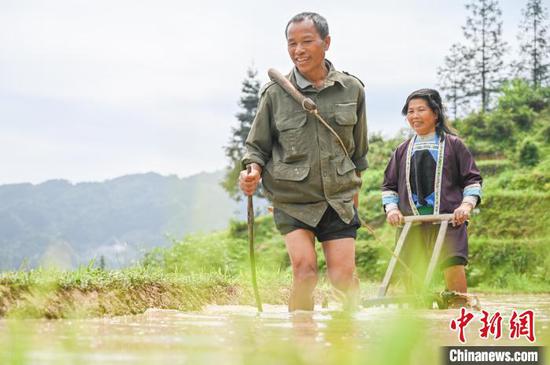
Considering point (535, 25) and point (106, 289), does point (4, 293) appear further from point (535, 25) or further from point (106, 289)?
point (535, 25)

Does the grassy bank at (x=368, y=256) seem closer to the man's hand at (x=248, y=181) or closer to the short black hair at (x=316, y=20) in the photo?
the man's hand at (x=248, y=181)

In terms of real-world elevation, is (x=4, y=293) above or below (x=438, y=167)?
below

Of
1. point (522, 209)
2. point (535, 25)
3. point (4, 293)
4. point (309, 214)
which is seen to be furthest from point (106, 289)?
point (535, 25)

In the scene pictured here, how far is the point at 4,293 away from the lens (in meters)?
4.71

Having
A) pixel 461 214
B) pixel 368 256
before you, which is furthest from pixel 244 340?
pixel 368 256

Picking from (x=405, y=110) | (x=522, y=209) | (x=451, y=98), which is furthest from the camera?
(x=451, y=98)

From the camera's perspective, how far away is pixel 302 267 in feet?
17.6

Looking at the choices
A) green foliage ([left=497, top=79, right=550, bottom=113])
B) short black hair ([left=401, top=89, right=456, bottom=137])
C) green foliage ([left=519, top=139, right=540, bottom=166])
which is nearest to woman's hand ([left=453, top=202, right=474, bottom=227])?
short black hair ([left=401, top=89, right=456, bottom=137])

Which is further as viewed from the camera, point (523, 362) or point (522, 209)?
point (522, 209)

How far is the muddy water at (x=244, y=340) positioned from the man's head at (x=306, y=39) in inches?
64.7

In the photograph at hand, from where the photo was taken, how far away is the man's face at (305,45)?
5496 millimetres

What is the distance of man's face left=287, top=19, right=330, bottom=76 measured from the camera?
5.50 metres

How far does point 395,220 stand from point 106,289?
7.74ft

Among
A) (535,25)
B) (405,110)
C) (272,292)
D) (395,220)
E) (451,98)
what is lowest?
(272,292)
